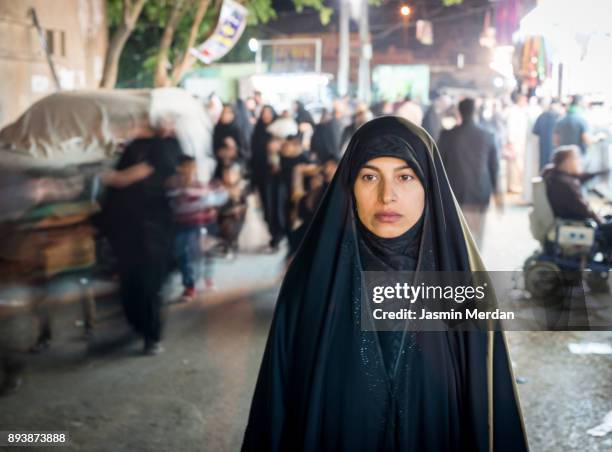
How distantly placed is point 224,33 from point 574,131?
6.15 m

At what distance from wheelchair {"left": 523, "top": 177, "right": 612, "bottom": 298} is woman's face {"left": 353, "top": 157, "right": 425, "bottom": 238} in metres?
5.24

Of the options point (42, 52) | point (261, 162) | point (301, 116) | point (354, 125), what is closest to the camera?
point (354, 125)

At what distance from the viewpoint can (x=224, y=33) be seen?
13.6m

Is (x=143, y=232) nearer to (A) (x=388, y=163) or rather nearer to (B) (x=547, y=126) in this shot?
(A) (x=388, y=163)

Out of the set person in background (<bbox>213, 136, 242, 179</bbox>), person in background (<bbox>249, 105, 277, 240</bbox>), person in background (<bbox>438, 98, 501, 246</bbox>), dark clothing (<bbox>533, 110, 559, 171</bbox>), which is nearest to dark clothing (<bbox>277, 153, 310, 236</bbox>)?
person in background (<bbox>249, 105, 277, 240</bbox>)

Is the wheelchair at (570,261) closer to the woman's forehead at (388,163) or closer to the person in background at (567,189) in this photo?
the person in background at (567,189)

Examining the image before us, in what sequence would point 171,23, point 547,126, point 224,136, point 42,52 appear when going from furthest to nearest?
point 171,23 → point 547,126 → point 42,52 → point 224,136

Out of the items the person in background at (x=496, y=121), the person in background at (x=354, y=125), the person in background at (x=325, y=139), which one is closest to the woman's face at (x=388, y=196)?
the person in background at (x=354, y=125)

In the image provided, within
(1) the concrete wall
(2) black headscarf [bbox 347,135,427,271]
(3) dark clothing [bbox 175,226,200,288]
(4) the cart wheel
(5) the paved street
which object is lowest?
(5) the paved street

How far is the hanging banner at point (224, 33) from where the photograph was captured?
13492mm

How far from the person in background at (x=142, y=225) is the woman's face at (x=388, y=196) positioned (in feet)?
13.1

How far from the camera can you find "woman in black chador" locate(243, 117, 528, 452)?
2018 mm

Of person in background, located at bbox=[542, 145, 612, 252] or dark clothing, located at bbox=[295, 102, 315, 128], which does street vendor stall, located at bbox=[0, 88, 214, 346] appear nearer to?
dark clothing, located at bbox=[295, 102, 315, 128]

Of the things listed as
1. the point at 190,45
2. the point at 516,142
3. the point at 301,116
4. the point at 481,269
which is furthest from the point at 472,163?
the point at 190,45
